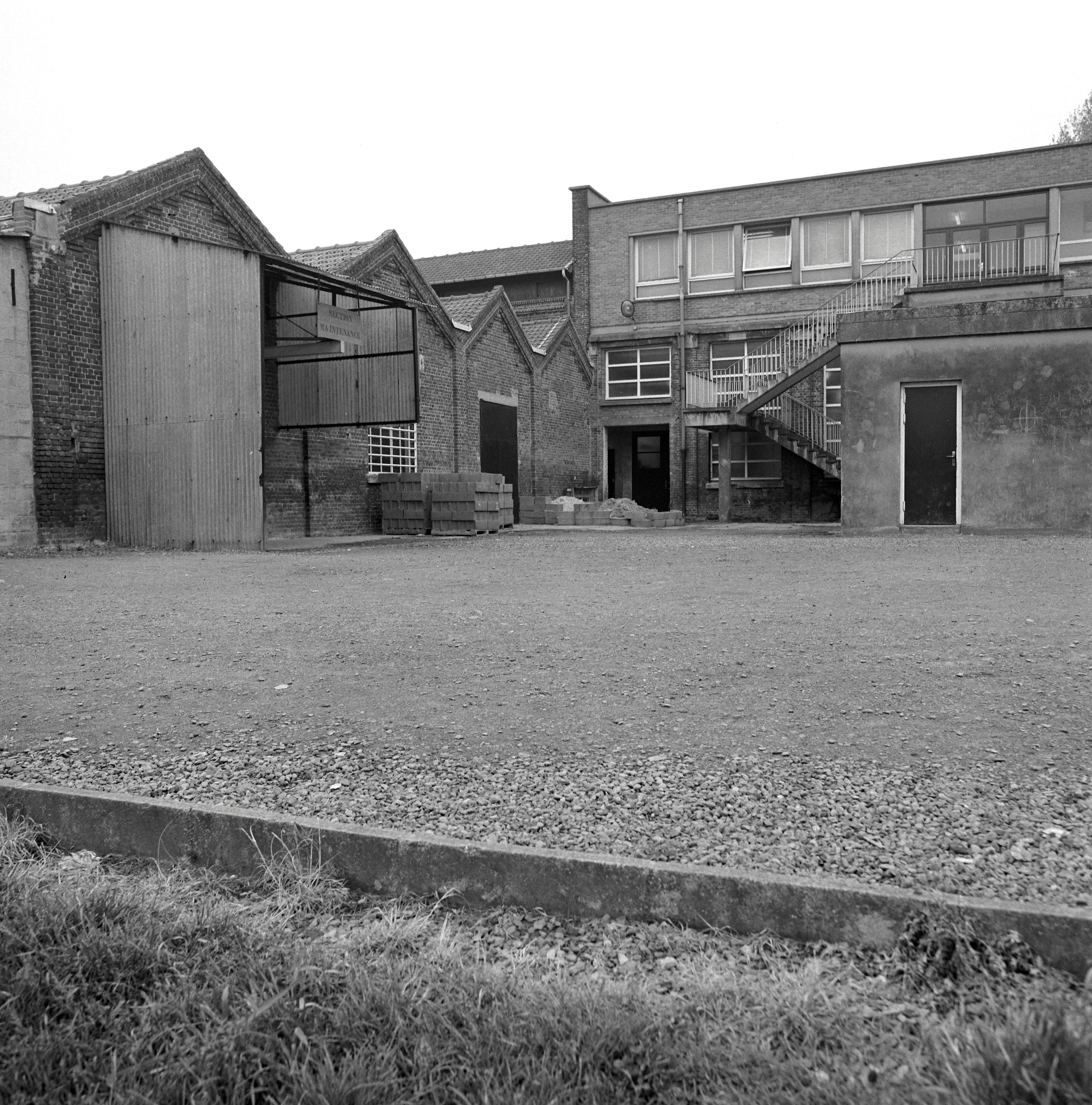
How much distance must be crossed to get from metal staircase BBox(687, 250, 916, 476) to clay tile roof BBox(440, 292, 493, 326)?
598 centimetres

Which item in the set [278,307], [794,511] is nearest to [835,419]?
[794,511]

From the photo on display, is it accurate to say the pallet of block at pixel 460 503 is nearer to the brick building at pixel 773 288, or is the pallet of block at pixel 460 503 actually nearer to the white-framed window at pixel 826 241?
the brick building at pixel 773 288

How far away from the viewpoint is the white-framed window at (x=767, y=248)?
30.8 m

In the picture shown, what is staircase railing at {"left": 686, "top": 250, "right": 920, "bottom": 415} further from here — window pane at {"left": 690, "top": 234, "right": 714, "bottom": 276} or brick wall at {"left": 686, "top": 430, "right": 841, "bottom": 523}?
window pane at {"left": 690, "top": 234, "right": 714, "bottom": 276}

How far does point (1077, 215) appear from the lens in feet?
92.4

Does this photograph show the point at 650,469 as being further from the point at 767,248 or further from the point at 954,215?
the point at 954,215

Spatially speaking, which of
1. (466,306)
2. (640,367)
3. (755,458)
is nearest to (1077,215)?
(755,458)

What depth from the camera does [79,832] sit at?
11.1ft

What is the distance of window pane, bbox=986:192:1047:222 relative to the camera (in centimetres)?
2831

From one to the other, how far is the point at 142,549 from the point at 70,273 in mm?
4420

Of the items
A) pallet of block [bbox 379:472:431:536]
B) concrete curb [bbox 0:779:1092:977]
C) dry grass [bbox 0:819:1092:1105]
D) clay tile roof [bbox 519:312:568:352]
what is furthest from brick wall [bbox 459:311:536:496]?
dry grass [bbox 0:819:1092:1105]

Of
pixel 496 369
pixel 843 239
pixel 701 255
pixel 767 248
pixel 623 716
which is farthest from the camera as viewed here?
pixel 701 255

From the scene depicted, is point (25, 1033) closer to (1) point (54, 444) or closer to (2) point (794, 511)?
(1) point (54, 444)

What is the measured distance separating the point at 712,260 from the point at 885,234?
5.20 m
